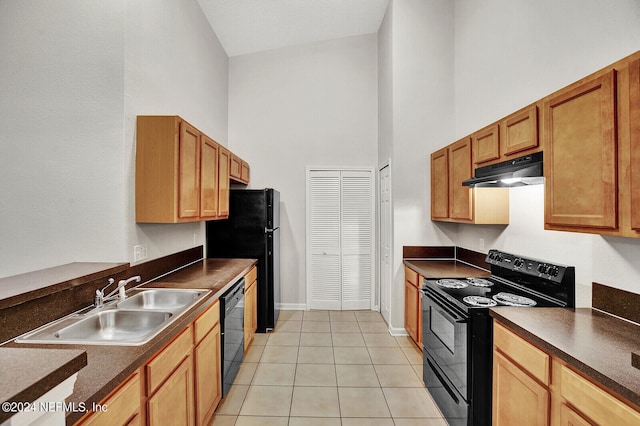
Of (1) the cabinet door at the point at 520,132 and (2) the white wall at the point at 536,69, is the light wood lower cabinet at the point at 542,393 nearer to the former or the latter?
(2) the white wall at the point at 536,69

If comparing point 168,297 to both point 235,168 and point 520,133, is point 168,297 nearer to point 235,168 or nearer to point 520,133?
point 235,168

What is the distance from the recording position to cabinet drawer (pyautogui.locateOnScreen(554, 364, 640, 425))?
1.09 meters

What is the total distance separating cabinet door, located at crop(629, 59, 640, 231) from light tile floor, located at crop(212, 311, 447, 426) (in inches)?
70.7

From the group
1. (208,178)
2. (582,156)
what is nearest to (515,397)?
(582,156)

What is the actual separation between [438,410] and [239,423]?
146cm

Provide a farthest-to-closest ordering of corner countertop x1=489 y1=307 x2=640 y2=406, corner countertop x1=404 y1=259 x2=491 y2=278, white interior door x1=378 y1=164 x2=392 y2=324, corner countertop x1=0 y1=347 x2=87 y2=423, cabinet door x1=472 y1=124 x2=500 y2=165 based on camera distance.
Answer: white interior door x1=378 y1=164 x2=392 y2=324, corner countertop x1=404 y1=259 x2=491 y2=278, cabinet door x1=472 y1=124 x2=500 y2=165, corner countertop x1=489 y1=307 x2=640 y2=406, corner countertop x1=0 y1=347 x2=87 y2=423

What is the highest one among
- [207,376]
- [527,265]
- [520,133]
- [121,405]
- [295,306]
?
[520,133]

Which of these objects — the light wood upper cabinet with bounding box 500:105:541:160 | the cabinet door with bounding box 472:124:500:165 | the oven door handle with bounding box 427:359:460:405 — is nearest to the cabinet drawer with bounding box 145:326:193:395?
the oven door handle with bounding box 427:359:460:405

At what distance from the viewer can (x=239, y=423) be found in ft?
7.42

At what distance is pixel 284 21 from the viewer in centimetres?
412

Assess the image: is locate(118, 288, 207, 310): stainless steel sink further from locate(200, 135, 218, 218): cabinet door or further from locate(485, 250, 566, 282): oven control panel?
locate(485, 250, 566, 282): oven control panel

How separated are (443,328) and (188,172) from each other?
7.24 feet

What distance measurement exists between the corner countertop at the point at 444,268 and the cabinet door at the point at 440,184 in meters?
0.52

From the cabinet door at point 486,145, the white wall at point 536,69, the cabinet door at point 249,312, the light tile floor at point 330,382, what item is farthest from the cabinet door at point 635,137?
the cabinet door at point 249,312
